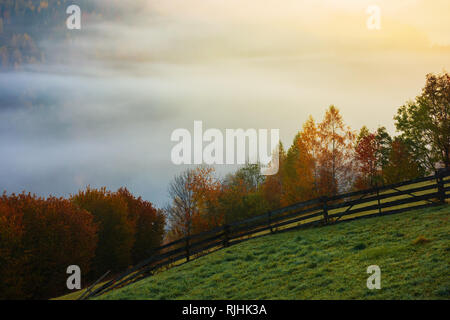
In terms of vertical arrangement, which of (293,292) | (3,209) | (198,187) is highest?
(198,187)

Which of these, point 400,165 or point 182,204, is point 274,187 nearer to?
point 182,204

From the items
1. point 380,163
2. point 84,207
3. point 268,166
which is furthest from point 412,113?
point 84,207

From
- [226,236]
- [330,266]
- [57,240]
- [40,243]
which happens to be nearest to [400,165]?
[226,236]

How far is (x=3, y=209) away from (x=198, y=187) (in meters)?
27.0

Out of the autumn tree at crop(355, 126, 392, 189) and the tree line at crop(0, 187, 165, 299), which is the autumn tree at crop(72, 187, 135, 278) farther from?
the autumn tree at crop(355, 126, 392, 189)

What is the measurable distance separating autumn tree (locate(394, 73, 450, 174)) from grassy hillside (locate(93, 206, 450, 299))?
31.4m

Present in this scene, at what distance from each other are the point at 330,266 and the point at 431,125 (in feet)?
133

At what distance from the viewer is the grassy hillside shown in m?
10.5

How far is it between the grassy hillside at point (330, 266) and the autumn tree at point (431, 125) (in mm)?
31404

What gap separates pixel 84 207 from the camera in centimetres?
4228

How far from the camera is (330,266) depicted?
1353 centimetres

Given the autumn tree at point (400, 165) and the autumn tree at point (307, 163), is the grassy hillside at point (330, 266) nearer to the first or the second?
the autumn tree at point (307, 163)
